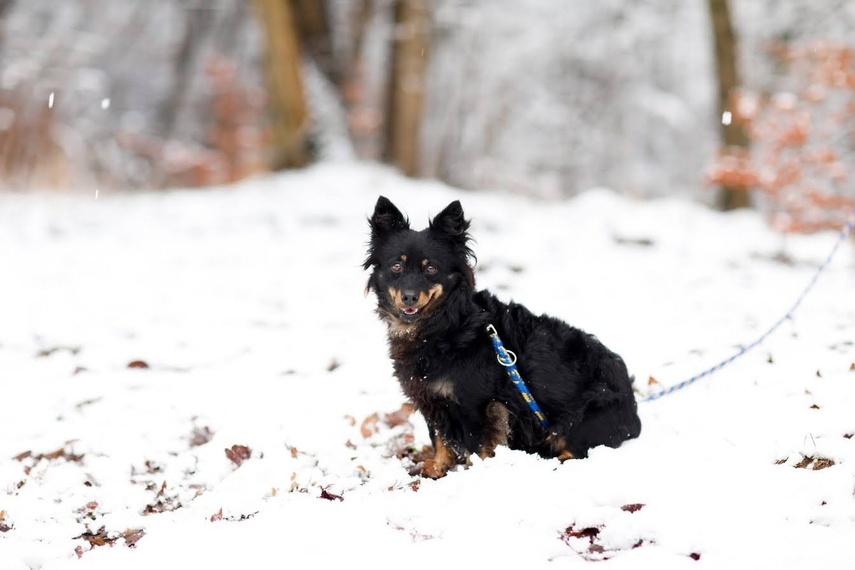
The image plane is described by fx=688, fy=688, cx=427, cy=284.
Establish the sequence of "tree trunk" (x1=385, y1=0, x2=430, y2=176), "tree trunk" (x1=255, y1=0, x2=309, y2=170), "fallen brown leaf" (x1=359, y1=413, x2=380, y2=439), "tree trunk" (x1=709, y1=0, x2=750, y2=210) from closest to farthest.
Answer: "fallen brown leaf" (x1=359, y1=413, x2=380, y2=439) → "tree trunk" (x1=709, y1=0, x2=750, y2=210) → "tree trunk" (x1=255, y1=0, x2=309, y2=170) → "tree trunk" (x1=385, y1=0, x2=430, y2=176)

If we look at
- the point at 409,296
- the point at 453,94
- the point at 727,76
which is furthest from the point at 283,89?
the point at 453,94

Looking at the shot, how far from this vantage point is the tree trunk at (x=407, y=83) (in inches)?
557

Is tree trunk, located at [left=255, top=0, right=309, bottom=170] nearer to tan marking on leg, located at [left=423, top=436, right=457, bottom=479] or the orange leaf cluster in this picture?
the orange leaf cluster

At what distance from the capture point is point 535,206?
499 inches

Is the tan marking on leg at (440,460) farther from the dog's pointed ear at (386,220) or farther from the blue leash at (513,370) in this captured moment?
the dog's pointed ear at (386,220)

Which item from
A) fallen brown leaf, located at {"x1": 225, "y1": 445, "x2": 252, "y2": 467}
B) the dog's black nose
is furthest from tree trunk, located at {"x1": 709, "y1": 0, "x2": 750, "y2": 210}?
fallen brown leaf, located at {"x1": 225, "y1": 445, "x2": 252, "y2": 467}

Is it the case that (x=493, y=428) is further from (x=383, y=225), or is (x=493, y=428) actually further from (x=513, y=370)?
(x=383, y=225)

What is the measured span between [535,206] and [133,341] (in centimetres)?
788

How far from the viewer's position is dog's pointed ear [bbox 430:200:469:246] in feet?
14.5

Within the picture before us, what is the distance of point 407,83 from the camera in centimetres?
1428

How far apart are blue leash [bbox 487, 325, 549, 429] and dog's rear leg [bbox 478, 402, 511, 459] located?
15 centimetres

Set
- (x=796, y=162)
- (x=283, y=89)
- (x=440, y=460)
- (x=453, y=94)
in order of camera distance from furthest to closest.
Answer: (x=453, y=94), (x=283, y=89), (x=796, y=162), (x=440, y=460)

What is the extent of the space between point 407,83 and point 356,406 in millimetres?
10243

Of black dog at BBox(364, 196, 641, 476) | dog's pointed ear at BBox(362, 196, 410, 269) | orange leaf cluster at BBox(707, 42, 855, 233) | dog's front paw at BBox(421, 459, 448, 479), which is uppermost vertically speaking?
orange leaf cluster at BBox(707, 42, 855, 233)
